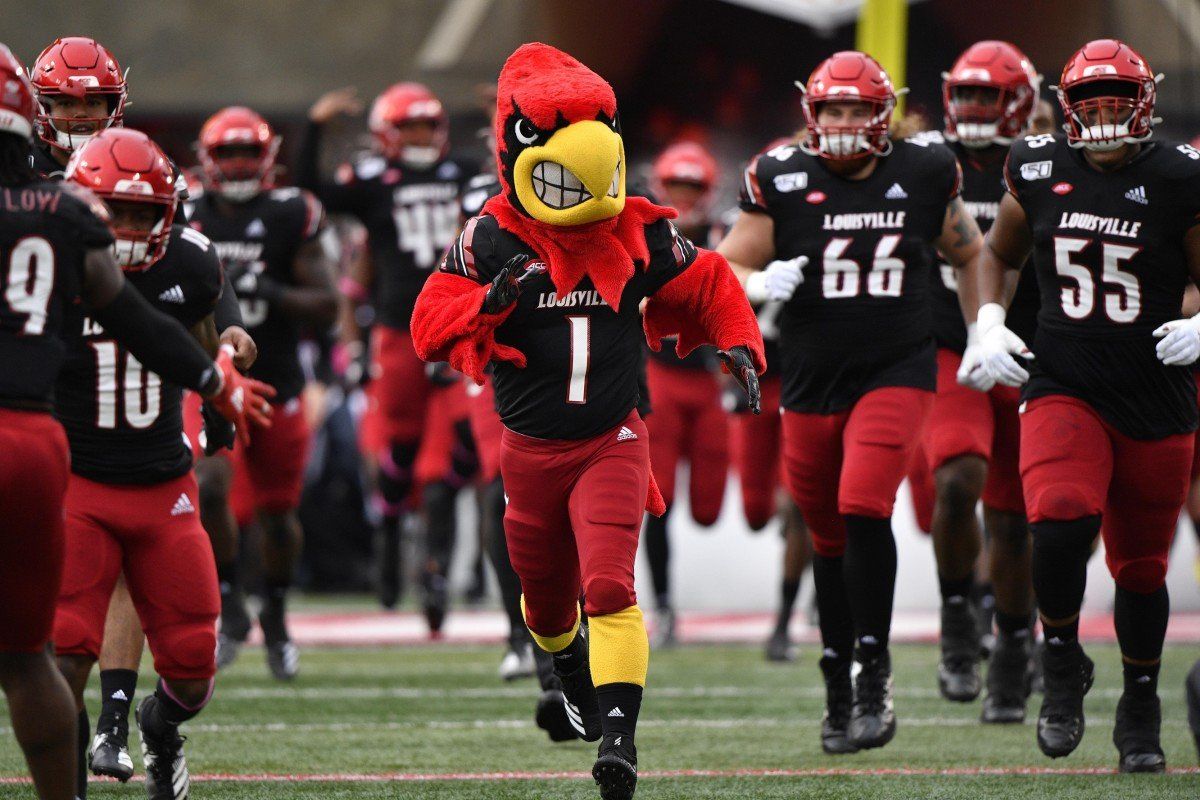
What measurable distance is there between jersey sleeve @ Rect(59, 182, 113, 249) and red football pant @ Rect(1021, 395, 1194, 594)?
8.57ft

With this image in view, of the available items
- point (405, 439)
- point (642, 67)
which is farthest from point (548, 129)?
point (642, 67)

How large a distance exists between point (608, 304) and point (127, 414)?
1.22 metres

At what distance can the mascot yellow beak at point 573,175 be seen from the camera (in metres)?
4.74

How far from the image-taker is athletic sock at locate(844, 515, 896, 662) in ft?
18.5

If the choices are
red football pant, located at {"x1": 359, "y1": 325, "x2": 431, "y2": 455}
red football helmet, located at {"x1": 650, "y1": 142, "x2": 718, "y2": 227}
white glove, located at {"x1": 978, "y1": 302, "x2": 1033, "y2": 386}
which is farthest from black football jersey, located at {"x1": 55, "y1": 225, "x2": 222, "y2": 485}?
red football helmet, located at {"x1": 650, "y1": 142, "x2": 718, "y2": 227}

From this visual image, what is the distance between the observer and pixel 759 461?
8.95 m

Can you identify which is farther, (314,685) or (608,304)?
(314,685)

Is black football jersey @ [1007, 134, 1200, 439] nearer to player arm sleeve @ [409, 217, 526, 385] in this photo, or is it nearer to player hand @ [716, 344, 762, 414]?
player hand @ [716, 344, 762, 414]

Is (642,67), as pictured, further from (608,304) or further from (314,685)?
(608,304)

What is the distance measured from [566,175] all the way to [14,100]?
1415 millimetres

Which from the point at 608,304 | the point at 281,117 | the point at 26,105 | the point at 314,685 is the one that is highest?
the point at 281,117

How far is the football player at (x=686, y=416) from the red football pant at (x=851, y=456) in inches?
127

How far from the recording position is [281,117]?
48.2ft

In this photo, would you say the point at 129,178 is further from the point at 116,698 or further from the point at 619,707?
the point at 619,707
